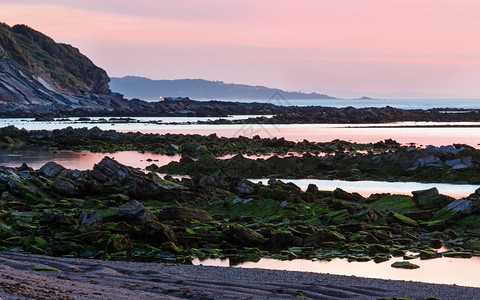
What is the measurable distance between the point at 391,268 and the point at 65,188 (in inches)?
577

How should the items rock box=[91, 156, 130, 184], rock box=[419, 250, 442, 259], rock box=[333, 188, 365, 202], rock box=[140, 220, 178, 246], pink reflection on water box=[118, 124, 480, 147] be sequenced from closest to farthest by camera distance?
1. rock box=[419, 250, 442, 259]
2. rock box=[140, 220, 178, 246]
3. rock box=[333, 188, 365, 202]
4. rock box=[91, 156, 130, 184]
5. pink reflection on water box=[118, 124, 480, 147]

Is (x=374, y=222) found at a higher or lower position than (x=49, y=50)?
lower

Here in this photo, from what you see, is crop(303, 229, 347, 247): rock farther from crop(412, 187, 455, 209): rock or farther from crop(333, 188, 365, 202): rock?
crop(333, 188, 365, 202): rock

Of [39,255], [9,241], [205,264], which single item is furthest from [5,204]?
[205,264]

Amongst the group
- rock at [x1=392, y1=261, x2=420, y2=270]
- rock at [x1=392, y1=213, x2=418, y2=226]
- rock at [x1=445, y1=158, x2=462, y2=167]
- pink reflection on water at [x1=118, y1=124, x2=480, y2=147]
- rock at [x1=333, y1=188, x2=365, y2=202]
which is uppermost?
pink reflection on water at [x1=118, y1=124, x2=480, y2=147]

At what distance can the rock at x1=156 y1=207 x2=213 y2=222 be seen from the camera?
826 inches

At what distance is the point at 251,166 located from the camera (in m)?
36.3

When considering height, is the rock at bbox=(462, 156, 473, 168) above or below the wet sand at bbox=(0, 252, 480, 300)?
above

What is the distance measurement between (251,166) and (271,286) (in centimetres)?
2330

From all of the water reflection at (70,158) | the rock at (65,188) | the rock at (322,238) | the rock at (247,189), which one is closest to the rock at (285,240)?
the rock at (322,238)

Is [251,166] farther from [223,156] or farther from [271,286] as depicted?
[271,286]

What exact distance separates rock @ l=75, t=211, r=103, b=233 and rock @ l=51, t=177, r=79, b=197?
265 inches

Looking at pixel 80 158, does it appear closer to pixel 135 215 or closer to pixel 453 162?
pixel 453 162

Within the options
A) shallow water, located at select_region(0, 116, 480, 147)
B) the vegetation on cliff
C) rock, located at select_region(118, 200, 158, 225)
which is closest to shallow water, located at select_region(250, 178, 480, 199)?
rock, located at select_region(118, 200, 158, 225)
